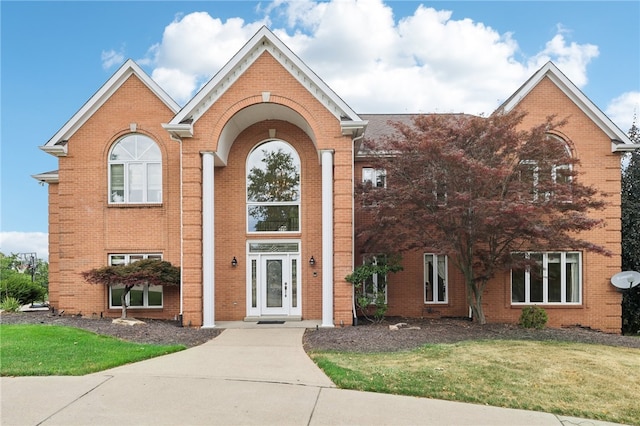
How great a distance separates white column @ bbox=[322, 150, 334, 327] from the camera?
1370 cm

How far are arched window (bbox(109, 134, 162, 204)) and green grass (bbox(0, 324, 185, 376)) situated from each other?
537 centimetres

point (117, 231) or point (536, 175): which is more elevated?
point (536, 175)

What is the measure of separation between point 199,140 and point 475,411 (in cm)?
1094

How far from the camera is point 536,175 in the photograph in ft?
42.6

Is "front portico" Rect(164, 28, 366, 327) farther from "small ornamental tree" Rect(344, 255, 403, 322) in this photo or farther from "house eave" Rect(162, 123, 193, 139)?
"small ornamental tree" Rect(344, 255, 403, 322)

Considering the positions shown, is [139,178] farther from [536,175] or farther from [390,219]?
[536,175]

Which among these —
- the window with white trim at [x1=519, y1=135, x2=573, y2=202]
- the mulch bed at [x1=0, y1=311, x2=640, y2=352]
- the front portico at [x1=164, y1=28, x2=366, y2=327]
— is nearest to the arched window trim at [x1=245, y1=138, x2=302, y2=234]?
the front portico at [x1=164, y1=28, x2=366, y2=327]

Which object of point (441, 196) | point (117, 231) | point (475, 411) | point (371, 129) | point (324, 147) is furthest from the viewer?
point (371, 129)

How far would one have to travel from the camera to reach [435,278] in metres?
16.5

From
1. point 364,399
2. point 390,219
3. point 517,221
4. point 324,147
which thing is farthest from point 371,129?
point 364,399

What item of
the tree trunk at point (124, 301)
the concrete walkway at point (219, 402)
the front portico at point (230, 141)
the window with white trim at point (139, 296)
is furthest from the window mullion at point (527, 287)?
the tree trunk at point (124, 301)

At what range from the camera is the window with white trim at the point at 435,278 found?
16.4m

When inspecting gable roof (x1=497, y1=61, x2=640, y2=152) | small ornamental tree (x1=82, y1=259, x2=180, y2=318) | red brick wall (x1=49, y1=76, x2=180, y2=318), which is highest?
gable roof (x1=497, y1=61, x2=640, y2=152)

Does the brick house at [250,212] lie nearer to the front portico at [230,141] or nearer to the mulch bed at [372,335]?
the front portico at [230,141]
